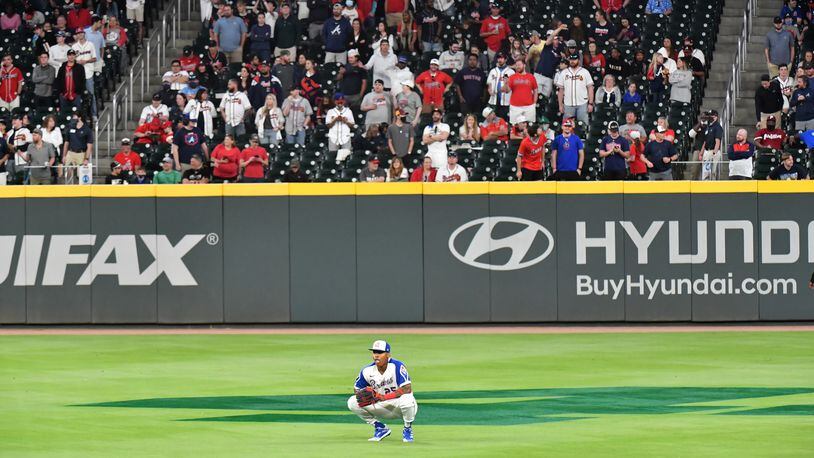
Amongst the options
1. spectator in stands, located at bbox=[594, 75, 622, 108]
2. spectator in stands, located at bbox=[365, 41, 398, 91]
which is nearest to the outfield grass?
spectator in stands, located at bbox=[594, 75, 622, 108]

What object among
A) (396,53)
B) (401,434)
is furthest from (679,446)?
(396,53)

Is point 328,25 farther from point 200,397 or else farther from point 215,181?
point 200,397

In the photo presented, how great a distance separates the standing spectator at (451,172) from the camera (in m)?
26.8

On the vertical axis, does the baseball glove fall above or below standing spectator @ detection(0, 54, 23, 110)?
below

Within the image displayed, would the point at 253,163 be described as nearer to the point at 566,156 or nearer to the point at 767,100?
the point at 566,156

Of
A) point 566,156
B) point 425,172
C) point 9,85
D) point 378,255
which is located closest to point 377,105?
point 425,172

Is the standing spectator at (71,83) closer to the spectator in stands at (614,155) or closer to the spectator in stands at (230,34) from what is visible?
the spectator in stands at (230,34)

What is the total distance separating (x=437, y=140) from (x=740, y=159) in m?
5.55

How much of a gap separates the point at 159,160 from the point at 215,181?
1.61 m

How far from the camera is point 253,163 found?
27125mm

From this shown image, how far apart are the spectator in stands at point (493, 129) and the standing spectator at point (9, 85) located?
10.3 metres

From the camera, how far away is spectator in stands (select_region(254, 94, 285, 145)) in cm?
2889

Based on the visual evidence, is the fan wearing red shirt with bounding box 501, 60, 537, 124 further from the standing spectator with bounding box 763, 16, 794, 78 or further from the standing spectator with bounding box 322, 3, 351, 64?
the standing spectator with bounding box 763, 16, 794, 78

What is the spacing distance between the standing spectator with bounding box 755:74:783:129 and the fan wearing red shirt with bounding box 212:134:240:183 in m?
10.0
